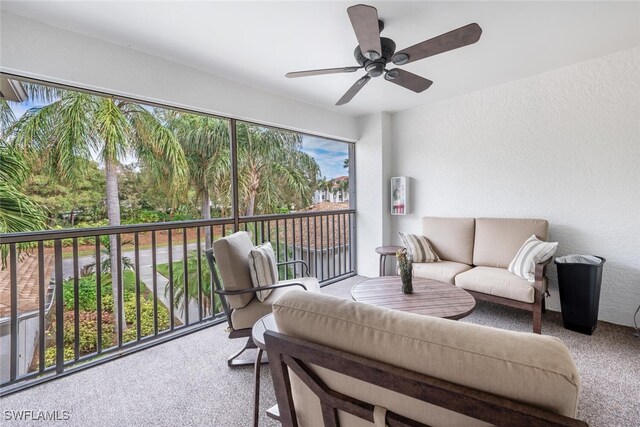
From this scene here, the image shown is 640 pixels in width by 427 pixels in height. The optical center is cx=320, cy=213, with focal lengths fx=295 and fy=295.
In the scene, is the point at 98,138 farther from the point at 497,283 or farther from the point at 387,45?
the point at 497,283

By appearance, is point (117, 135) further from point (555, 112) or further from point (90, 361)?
point (555, 112)

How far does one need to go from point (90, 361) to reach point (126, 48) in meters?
2.49

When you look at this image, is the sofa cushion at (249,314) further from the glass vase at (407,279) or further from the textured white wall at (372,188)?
the textured white wall at (372,188)

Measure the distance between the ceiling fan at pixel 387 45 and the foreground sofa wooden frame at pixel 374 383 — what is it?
1587 millimetres

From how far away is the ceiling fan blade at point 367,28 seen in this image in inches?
60.5

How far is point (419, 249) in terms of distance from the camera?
3578mm

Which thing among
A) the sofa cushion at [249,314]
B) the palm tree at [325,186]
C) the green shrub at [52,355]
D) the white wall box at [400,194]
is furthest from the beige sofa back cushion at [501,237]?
the green shrub at [52,355]

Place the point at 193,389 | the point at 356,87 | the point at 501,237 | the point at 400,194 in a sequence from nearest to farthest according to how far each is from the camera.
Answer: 1. the point at 193,389
2. the point at 356,87
3. the point at 501,237
4. the point at 400,194

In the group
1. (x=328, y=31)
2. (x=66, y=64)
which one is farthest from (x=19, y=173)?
(x=328, y=31)

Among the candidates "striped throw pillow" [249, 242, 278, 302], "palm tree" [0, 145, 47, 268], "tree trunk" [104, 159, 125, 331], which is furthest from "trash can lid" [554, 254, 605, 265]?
"palm tree" [0, 145, 47, 268]

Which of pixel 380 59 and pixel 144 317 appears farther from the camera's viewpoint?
pixel 144 317

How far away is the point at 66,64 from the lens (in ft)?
6.86

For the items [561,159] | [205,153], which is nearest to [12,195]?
[205,153]

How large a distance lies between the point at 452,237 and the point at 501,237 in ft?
1.72
